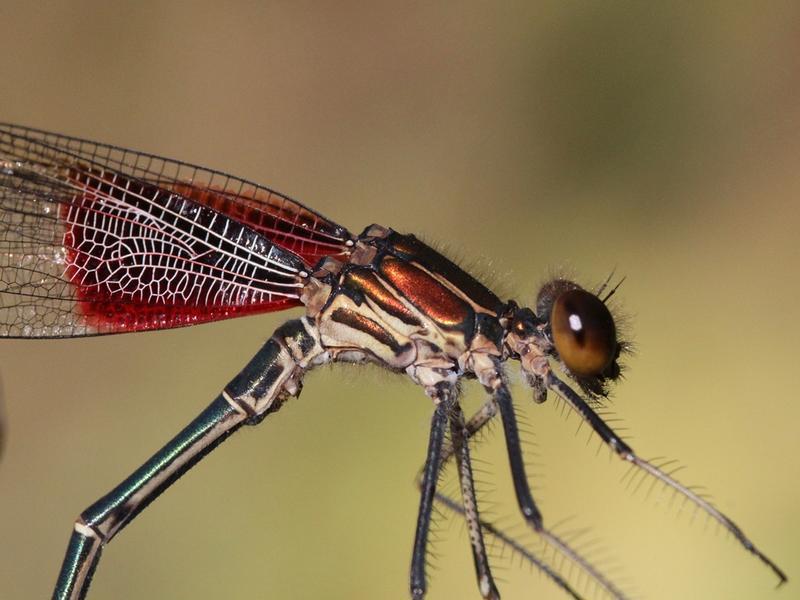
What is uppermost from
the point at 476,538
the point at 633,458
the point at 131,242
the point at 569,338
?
the point at 131,242

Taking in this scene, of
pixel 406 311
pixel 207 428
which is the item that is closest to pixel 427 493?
pixel 406 311

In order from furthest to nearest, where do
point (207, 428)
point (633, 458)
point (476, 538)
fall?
point (207, 428)
point (476, 538)
point (633, 458)

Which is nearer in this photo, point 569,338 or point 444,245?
point 569,338

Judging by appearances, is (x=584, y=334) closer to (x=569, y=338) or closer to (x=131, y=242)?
(x=569, y=338)

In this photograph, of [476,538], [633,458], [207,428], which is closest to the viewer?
[633,458]

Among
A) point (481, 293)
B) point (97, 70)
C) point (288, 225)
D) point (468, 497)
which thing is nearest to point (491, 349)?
point (481, 293)

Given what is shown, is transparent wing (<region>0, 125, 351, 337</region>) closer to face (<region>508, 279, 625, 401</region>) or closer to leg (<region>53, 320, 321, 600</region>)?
leg (<region>53, 320, 321, 600</region>)

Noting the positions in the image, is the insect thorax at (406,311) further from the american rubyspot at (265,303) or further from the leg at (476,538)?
the leg at (476,538)

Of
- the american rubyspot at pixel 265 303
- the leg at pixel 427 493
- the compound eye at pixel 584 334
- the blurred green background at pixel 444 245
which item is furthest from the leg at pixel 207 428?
the compound eye at pixel 584 334

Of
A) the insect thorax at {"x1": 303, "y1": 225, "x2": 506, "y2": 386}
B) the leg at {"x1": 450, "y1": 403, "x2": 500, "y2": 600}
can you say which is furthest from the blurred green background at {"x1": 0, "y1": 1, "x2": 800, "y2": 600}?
the leg at {"x1": 450, "y1": 403, "x2": 500, "y2": 600}
